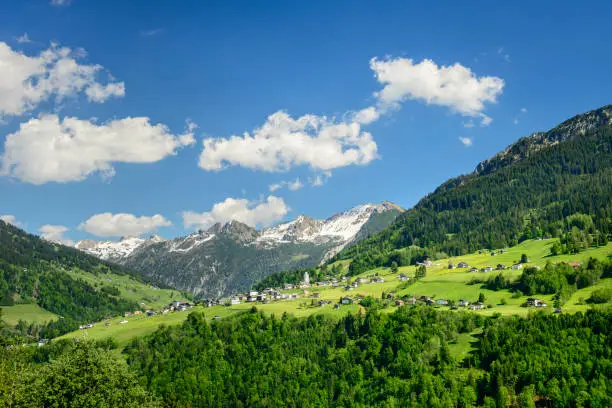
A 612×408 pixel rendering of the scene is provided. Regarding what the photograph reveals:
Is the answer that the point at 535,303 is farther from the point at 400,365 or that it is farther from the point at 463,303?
→ the point at 400,365

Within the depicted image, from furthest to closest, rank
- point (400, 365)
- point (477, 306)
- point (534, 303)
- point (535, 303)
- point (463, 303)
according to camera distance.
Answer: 1. point (463, 303)
2. point (477, 306)
3. point (534, 303)
4. point (535, 303)
5. point (400, 365)

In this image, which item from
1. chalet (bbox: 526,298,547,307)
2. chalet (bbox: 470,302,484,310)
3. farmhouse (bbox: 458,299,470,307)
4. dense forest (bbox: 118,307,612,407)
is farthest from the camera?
farmhouse (bbox: 458,299,470,307)

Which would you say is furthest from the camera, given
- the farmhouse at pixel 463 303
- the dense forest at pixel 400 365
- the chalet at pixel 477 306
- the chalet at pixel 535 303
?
the farmhouse at pixel 463 303

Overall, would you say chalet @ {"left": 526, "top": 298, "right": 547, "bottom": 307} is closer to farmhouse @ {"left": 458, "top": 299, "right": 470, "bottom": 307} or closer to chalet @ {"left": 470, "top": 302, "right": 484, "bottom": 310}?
chalet @ {"left": 470, "top": 302, "right": 484, "bottom": 310}

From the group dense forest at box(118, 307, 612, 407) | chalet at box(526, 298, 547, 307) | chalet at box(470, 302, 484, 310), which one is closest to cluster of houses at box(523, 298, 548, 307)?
chalet at box(526, 298, 547, 307)

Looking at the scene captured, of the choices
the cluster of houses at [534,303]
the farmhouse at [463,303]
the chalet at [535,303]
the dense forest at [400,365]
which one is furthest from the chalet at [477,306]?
the chalet at [535,303]

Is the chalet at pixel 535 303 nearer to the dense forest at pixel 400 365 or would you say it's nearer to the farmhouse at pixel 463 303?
the dense forest at pixel 400 365

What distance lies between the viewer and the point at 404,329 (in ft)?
544

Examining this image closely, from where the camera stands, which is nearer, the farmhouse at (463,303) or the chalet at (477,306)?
the chalet at (477,306)

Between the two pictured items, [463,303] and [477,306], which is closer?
[477,306]

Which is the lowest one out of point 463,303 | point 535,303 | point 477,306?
point 477,306

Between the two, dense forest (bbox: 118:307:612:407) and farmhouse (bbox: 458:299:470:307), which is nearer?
dense forest (bbox: 118:307:612:407)

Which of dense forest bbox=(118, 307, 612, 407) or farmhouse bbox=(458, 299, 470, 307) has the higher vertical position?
farmhouse bbox=(458, 299, 470, 307)

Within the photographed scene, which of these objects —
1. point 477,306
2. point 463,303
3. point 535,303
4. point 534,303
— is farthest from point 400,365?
point 535,303
